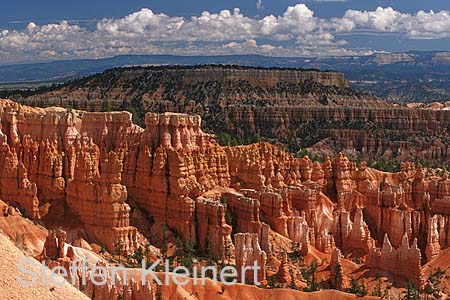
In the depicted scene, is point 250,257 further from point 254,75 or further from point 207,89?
point 254,75

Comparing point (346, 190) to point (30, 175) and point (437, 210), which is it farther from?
point (30, 175)

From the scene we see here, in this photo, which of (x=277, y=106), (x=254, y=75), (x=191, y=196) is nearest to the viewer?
(x=191, y=196)

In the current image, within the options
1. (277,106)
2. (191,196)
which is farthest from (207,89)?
(191,196)

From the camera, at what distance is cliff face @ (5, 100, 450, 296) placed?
52.2 metres

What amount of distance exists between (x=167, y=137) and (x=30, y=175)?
10.8 meters

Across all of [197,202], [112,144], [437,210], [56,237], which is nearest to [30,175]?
[112,144]

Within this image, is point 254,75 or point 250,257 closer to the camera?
point 250,257

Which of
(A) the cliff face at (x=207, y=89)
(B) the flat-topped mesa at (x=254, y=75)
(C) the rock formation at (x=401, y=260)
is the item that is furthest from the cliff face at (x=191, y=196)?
(B) the flat-topped mesa at (x=254, y=75)

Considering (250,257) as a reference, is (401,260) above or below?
below

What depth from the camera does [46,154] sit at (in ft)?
180

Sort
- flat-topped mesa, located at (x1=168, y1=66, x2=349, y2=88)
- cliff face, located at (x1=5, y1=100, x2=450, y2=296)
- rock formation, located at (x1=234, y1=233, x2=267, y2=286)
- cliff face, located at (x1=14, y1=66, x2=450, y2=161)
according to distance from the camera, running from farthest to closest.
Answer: flat-topped mesa, located at (x1=168, y1=66, x2=349, y2=88) → cliff face, located at (x1=14, y1=66, x2=450, y2=161) → cliff face, located at (x1=5, y1=100, x2=450, y2=296) → rock formation, located at (x1=234, y1=233, x2=267, y2=286)

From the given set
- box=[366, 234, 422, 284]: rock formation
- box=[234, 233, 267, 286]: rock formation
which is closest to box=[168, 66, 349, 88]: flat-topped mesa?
box=[366, 234, 422, 284]: rock formation

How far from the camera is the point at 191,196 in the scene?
184ft

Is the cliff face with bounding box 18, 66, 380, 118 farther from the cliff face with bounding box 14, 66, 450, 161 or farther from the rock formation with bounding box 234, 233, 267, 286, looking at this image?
the rock formation with bounding box 234, 233, 267, 286
